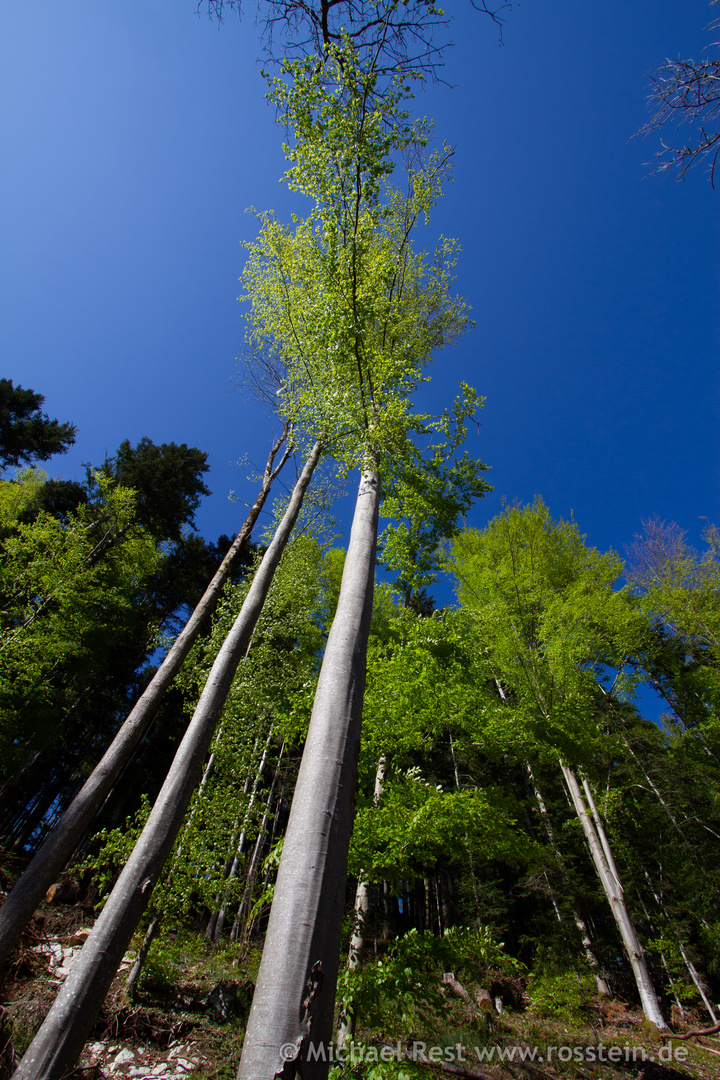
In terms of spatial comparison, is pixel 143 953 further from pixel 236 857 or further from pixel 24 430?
pixel 24 430

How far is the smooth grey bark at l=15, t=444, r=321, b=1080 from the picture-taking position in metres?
2.87

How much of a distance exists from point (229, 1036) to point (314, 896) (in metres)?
5.20

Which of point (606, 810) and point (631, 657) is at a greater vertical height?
point (631, 657)

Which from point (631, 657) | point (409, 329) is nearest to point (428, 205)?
point (409, 329)

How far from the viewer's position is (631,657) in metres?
9.96

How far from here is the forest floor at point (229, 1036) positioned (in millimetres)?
3773

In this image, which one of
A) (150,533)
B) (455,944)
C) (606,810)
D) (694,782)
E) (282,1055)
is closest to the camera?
(282,1055)

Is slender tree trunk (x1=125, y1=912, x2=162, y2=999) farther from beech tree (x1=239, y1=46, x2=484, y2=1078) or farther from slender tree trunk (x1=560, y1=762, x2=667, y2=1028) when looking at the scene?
slender tree trunk (x1=560, y1=762, x2=667, y2=1028)

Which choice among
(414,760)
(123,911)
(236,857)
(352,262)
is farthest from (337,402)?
(414,760)

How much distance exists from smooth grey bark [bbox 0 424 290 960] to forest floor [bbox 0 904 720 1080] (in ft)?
1.72

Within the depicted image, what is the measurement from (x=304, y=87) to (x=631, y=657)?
11426 mm

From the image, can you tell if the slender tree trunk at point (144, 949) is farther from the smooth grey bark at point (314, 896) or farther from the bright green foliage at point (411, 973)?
the smooth grey bark at point (314, 896)

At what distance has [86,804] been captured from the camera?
5277 millimetres

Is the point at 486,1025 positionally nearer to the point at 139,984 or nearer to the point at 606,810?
the point at 606,810
